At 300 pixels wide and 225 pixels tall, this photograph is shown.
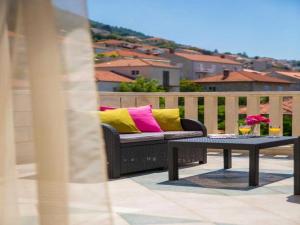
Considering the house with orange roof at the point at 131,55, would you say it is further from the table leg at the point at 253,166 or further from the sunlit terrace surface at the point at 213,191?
the table leg at the point at 253,166

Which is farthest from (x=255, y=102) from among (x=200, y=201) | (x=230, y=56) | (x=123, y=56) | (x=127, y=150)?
(x=230, y=56)

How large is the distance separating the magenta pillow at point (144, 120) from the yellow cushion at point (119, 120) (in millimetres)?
91

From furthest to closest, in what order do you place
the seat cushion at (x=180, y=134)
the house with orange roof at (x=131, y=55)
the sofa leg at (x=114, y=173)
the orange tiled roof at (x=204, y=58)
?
the orange tiled roof at (x=204, y=58) → the house with orange roof at (x=131, y=55) → the seat cushion at (x=180, y=134) → the sofa leg at (x=114, y=173)

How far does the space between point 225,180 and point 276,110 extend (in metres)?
2.42

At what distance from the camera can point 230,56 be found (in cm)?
6469

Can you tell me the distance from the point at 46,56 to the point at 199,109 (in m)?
6.40

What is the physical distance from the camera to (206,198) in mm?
3809

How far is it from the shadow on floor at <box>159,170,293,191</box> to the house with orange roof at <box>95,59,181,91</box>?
163ft

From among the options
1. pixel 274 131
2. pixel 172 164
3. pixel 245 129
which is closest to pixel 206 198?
pixel 172 164

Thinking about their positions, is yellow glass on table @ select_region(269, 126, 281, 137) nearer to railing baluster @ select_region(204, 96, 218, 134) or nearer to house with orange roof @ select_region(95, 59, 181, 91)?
railing baluster @ select_region(204, 96, 218, 134)

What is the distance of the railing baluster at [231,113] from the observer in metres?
7.12

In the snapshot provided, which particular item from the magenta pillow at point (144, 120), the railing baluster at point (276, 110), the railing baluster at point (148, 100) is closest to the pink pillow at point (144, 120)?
the magenta pillow at point (144, 120)

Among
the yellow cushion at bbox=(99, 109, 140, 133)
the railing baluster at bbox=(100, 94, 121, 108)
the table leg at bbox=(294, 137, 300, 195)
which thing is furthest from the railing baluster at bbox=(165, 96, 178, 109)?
the table leg at bbox=(294, 137, 300, 195)

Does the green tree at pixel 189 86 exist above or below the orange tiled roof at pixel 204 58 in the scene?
below
